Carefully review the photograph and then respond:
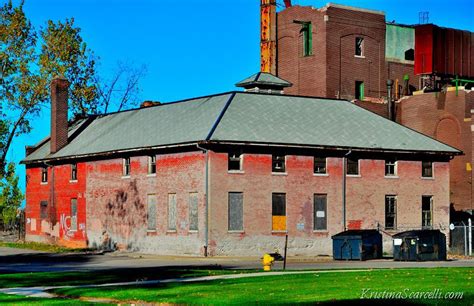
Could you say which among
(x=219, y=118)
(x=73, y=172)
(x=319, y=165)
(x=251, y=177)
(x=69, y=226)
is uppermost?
(x=219, y=118)

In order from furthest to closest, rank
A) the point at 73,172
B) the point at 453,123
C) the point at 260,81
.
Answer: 1. the point at 453,123
2. the point at 73,172
3. the point at 260,81

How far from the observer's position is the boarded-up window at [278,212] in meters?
51.7

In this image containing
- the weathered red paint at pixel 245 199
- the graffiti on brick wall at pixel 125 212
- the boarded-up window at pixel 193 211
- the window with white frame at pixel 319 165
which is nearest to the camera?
the weathered red paint at pixel 245 199

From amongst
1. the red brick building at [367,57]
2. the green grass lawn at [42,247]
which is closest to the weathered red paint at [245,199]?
the green grass lawn at [42,247]

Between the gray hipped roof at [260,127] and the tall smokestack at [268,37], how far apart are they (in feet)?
61.7

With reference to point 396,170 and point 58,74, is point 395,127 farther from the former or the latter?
point 58,74

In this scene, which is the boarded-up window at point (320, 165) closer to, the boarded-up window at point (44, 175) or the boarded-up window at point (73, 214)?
the boarded-up window at point (73, 214)

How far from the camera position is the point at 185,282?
94.9 feet

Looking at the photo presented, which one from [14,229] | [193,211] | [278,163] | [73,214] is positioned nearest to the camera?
[193,211]

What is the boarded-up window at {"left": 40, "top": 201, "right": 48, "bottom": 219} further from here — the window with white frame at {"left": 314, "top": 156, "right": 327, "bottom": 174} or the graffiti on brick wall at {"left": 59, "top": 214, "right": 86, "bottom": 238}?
the window with white frame at {"left": 314, "top": 156, "right": 327, "bottom": 174}

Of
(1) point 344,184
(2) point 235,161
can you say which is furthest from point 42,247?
(1) point 344,184

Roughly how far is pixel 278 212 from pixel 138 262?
372 inches

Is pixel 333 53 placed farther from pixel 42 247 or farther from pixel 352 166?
pixel 42 247

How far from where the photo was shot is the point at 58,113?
6638cm
